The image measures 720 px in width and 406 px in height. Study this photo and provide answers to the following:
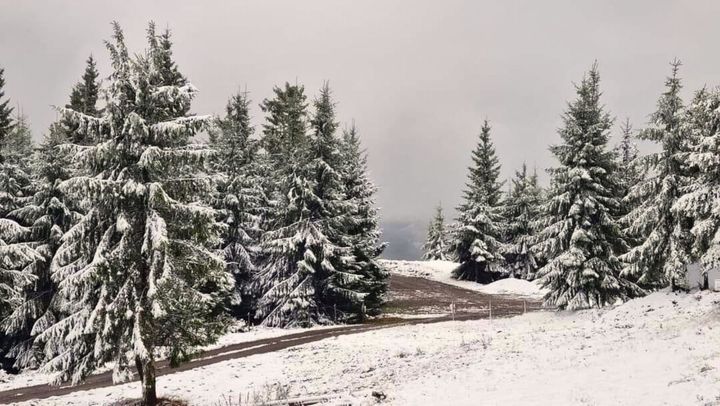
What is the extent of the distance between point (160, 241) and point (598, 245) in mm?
23306

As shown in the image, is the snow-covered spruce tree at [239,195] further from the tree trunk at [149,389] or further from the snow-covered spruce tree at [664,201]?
the snow-covered spruce tree at [664,201]

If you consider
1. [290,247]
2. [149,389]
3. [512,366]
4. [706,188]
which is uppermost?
[706,188]

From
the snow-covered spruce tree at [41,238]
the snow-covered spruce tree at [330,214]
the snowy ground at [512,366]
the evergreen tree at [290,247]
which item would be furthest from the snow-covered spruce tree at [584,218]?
the snow-covered spruce tree at [41,238]

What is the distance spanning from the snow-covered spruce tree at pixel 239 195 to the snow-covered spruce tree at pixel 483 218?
85.4ft

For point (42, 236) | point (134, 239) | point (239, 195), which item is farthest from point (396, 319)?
point (134, 239)

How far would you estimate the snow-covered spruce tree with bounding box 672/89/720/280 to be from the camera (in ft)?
61.3

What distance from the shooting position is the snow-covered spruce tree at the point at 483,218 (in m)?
54.8

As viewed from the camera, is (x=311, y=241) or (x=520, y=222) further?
(x=520, y=222)

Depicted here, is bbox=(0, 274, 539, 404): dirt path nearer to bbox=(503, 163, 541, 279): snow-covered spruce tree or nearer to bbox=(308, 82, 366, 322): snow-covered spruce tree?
bbox=(308, 82, 366, 322): snow-covered spruce tree

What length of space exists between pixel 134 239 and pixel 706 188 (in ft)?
71.7

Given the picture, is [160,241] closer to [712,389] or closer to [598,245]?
[712,389]

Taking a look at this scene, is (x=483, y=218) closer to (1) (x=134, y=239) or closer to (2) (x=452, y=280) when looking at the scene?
(2) (x=452, y=280)

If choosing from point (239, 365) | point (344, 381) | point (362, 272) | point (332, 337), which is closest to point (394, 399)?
point (344, 381)

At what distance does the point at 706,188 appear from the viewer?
67.1 ft
